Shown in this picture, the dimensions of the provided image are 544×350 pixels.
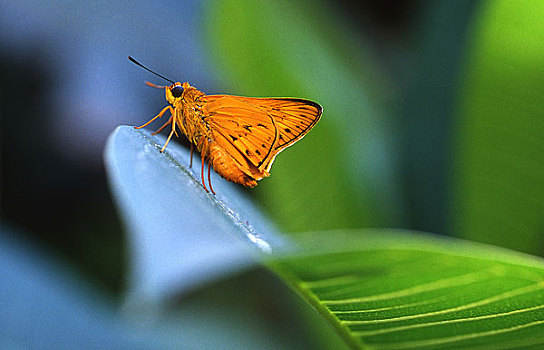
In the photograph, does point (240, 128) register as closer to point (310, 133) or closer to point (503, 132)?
point (310, 133)

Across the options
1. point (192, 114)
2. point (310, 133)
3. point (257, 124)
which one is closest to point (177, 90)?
point (192, 114)

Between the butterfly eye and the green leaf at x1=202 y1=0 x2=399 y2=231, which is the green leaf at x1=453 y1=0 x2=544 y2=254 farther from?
the butterfly eye

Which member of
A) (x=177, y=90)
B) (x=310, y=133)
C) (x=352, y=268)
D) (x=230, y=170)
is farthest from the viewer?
(x=310, y=133)

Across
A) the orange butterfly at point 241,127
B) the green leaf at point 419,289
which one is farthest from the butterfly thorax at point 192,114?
the green leaf at point 419,289

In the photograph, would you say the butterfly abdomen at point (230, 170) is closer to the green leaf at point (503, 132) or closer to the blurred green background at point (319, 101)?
the blurred green background at point (319, 101)

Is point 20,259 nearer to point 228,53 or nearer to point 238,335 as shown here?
point 238,335
